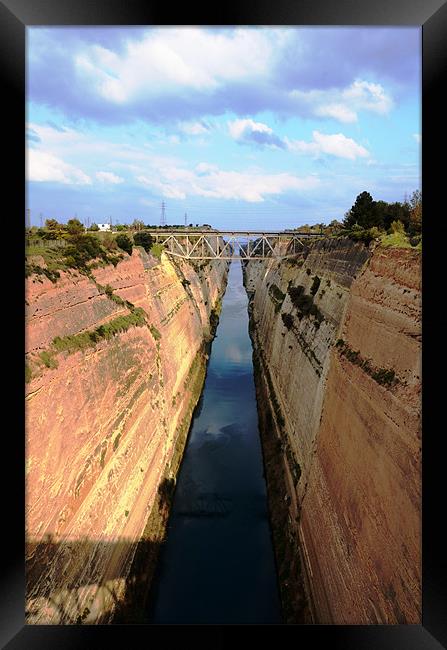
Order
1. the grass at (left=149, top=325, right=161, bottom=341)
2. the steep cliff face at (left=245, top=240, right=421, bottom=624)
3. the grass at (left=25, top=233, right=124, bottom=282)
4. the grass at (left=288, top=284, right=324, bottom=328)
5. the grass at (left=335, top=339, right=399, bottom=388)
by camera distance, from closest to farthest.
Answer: the steep cliff face at (left=245, top=240, right=421, bottom=624) < the grass at (left=335, top=339, right=399, bottom=388) < the grass at (left=25, top=233, right=124, bottom=282) < the grass at (left=288, top=284, right=324, bottom=328) < the grass at (left=149, top=325, right=161, bottom=341)

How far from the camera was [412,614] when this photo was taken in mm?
5668

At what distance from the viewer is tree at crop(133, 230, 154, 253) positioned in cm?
1955

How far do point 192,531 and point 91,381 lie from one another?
5.51 m

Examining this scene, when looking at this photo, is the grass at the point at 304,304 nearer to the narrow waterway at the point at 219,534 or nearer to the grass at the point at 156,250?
the narrow waterway at the point at 219,534

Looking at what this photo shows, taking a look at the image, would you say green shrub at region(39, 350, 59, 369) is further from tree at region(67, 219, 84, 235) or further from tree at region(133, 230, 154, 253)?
tree at region(133, 230, 154, 253)

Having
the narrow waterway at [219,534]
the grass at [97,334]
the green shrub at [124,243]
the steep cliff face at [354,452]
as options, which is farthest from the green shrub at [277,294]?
the grass at [97,334]

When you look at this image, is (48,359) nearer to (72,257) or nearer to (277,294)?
(72,257)

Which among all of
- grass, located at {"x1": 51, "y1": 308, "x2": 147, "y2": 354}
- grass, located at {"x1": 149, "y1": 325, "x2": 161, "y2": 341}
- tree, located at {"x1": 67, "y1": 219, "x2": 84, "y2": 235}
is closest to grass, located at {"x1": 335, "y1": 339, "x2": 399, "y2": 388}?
grass, located at {"x1": 51, "y1": 308, "x2": 147, "y2": 354}

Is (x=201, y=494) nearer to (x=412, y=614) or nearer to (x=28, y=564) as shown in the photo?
(x=28, y=564)

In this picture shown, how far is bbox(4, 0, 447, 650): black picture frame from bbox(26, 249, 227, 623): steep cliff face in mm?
3449

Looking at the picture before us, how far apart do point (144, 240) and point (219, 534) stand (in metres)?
12.9
